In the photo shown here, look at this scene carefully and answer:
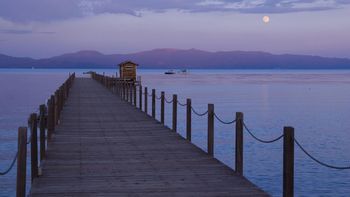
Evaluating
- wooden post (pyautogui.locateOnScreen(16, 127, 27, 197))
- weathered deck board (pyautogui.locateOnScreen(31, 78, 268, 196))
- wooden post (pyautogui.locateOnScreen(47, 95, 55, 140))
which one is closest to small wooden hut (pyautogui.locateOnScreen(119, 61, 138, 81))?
weathered deck board (pyautogui.locateOnScreen(31, 78, 268, 196))

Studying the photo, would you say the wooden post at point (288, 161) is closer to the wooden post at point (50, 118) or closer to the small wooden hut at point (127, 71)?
the wooden post at point (50, 118)

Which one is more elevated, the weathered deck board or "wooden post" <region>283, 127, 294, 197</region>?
"wooden post" <region>283, 127, 294, 197</region>

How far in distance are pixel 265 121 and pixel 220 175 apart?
29003 millimetres

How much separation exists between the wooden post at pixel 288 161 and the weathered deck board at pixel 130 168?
0.53 meters

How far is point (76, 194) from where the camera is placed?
873cm

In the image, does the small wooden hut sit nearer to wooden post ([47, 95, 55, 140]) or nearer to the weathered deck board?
the weathered deck board

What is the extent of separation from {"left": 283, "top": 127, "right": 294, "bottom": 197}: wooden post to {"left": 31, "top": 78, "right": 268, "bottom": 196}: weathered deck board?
0.53m

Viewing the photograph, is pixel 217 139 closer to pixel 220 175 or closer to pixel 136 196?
pixel 220 175

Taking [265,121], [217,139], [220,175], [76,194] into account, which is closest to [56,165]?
[76,194]

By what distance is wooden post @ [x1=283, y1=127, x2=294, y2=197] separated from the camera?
27.4 ft

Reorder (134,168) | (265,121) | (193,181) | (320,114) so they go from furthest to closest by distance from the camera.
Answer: (320,114), (265,121), (134,168), (193,181)

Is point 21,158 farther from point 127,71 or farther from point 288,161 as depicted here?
point 127,71

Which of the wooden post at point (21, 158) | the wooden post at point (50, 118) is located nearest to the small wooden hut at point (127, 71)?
the wooden post at point (50, 118)

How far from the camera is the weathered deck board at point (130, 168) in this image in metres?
9.10
